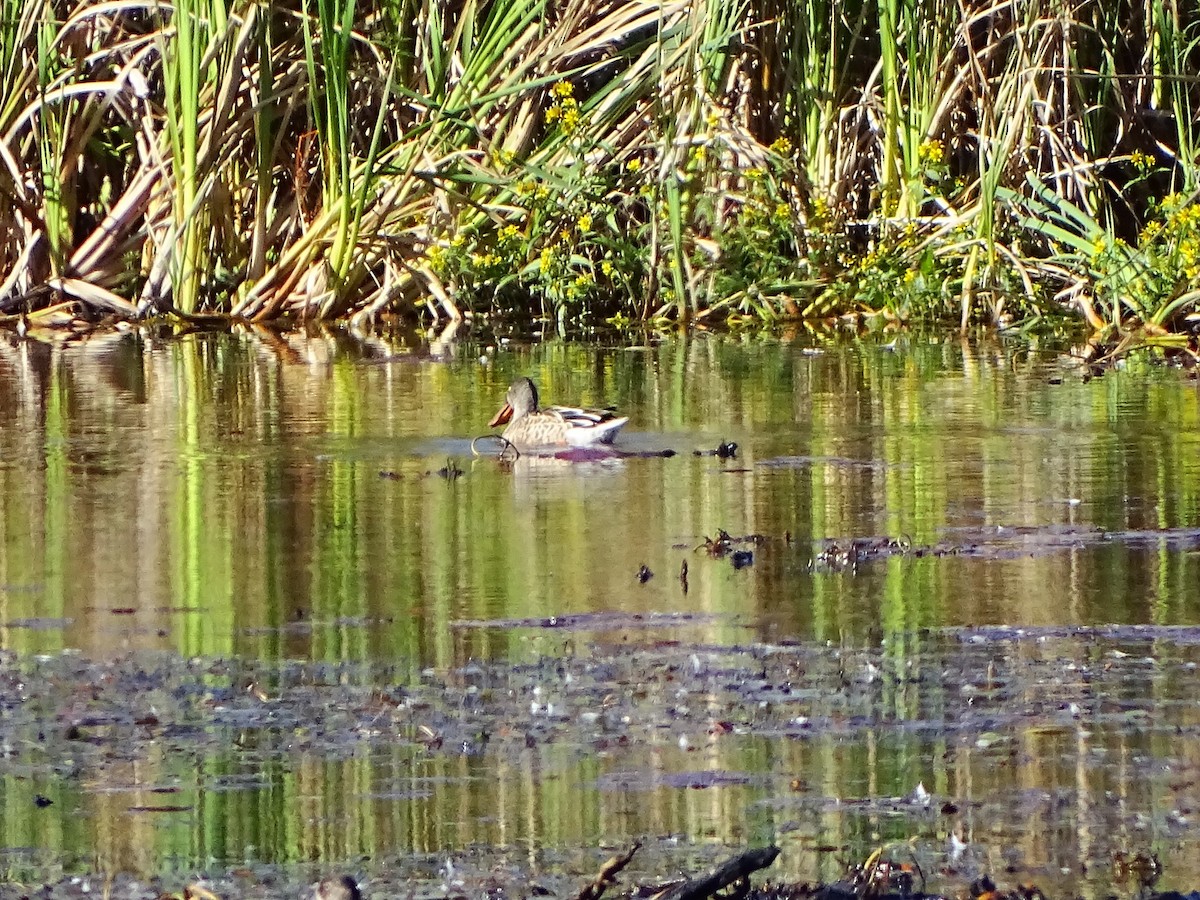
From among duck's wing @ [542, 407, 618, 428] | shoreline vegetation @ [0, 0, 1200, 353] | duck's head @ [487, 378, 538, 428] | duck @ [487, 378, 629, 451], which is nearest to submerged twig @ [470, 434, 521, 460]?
duck @ [487, 378, 629, 451]

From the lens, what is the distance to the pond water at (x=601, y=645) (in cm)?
445

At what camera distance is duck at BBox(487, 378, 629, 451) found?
946cm

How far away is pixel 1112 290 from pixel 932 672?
860 cm

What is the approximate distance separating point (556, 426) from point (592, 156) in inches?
247

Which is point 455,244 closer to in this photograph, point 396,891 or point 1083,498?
point 1083,498

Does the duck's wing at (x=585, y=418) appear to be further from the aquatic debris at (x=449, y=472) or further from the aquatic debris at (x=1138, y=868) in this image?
the aquatic debris at (x=1138, y=868)

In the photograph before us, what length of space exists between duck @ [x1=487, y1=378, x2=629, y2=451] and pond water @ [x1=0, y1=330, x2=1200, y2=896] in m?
0.11

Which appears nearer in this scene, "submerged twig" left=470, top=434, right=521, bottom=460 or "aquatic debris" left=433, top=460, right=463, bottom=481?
"aquatic debris" left=433, top=460, right=463, bottom=481

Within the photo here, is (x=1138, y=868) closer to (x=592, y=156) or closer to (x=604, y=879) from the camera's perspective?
(x=604, y=879)

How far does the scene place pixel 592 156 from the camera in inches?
612

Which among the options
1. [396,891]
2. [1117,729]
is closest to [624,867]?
[396,891]

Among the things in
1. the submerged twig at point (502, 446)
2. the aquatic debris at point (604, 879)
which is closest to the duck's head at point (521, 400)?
the submerged twig at point (502, 446)

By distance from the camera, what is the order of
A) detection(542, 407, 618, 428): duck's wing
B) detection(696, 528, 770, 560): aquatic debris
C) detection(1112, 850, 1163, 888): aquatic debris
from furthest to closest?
detection(542, 407, 618, 428): duck's wing → detection(696, 528, 770, 560): aquatic debris → detection(1112, 850, 1163, 888): aquatic debris

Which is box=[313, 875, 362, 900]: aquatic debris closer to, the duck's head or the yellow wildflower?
the duck's head
